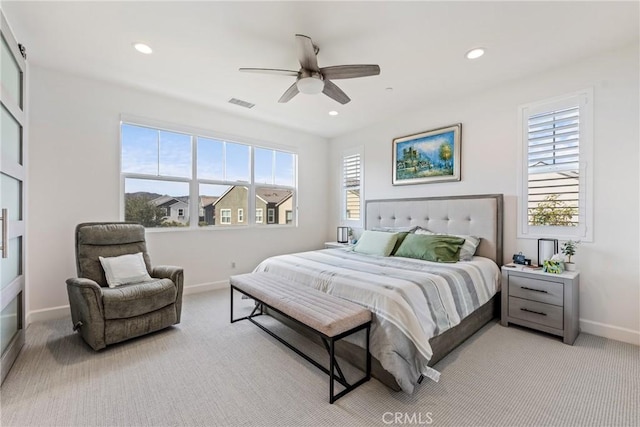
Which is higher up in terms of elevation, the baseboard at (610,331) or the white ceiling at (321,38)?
the white ceiling at (321,38)

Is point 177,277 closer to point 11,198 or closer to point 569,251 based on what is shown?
point 11,198

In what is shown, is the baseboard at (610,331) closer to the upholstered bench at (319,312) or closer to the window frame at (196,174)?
the upholstered bench at (319,312)

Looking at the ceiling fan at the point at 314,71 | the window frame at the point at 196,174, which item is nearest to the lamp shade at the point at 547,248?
the ceiling fan at the point at 314,71

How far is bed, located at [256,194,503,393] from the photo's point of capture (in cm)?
195

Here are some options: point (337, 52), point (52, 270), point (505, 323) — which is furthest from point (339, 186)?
point (52, 270)

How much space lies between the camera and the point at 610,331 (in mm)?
2748

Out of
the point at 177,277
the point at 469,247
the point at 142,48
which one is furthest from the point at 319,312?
the point at 142,48

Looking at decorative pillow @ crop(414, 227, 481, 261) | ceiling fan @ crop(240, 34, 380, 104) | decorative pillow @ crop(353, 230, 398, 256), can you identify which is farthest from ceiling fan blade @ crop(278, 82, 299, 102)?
decorative pillow @ crop(414, 227, 481, 261)

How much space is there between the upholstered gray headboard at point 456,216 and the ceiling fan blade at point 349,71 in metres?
2.18

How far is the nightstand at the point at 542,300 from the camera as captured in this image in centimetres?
263

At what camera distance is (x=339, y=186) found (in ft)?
18.6

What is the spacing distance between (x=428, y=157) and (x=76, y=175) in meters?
4.59

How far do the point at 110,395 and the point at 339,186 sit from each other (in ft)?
14.9

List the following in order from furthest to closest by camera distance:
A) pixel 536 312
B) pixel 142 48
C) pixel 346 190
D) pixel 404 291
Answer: pixel 346 190 → pixel 536 312 → pixel 142 48 → pixel 404 291
